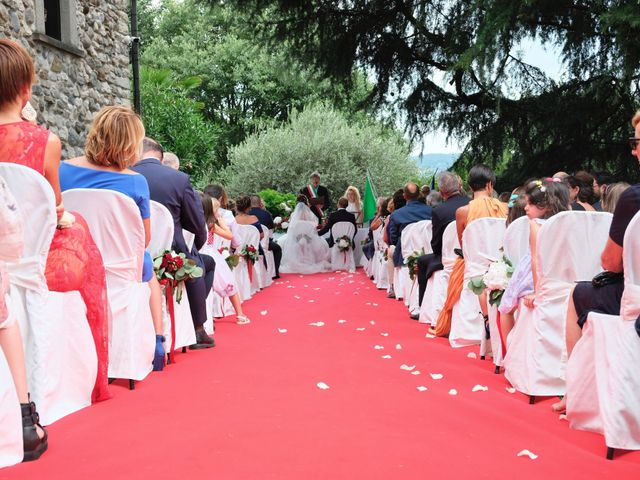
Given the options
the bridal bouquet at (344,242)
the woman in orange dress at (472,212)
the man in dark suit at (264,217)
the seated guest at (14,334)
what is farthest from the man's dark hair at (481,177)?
the bridal bouquet at (344,242)

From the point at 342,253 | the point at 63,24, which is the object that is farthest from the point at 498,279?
the point at 342,253

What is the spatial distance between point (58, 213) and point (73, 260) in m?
0.30

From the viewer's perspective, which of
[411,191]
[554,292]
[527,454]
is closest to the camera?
[527,454]

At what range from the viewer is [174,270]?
596 centimetres

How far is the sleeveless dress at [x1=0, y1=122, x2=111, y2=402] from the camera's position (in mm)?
3816

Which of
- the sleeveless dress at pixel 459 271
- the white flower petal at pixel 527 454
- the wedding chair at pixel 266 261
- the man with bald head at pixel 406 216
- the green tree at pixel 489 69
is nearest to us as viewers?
the white flower petal at pixel 527 454

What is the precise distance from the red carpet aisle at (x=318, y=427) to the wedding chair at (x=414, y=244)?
9.68 feet

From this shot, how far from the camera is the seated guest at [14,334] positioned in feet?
10.6

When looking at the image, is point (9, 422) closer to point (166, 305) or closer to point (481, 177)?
point (166, 305)

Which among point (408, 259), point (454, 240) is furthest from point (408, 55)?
point (454, 240)

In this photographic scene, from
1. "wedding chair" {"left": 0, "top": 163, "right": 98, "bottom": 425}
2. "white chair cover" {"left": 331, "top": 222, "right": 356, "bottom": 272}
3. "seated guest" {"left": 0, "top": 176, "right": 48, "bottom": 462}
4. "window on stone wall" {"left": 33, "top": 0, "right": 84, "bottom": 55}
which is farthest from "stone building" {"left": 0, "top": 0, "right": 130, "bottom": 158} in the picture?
"seated guest" {"left": 0, "top": 176, "right": 48, "bottom": 462}

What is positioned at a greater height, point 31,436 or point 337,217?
point 31,436

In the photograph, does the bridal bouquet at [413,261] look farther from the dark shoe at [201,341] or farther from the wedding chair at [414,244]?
the dark shoe at [201,341]

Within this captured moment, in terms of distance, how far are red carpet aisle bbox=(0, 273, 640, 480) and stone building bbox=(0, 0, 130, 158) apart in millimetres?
6265
